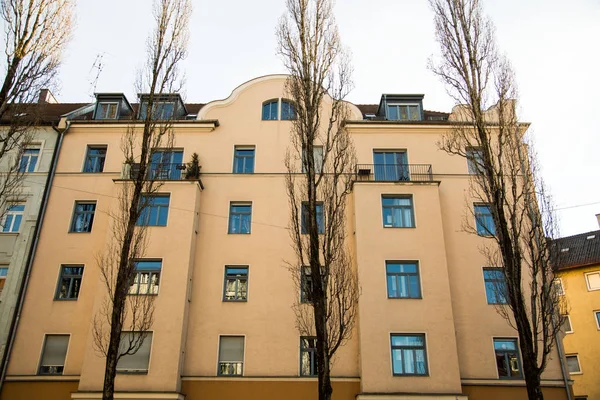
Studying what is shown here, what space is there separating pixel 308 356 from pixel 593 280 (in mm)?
→ 21921

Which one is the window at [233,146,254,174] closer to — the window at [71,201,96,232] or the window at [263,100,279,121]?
the window at [263,100,279,121]

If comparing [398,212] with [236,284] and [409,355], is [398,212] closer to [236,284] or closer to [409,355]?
[409,355]

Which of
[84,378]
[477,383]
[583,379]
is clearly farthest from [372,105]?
[583,379]

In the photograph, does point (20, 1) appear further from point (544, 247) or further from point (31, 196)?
point (544, 247)

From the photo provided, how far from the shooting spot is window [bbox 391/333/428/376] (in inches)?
661

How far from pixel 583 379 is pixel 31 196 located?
30.4 m

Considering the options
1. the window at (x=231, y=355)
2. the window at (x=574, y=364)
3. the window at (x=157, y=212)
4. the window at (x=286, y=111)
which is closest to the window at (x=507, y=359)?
the window at (x=231, y=355)

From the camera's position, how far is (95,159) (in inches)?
838

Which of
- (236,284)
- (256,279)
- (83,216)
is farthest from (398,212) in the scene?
(83,216)

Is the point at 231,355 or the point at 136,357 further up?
the point at 231,355

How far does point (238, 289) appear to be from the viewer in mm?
18625

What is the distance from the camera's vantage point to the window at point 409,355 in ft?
55.1

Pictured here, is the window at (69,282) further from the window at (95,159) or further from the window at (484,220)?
the window at (484,220)

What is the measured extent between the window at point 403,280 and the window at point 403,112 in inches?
276
